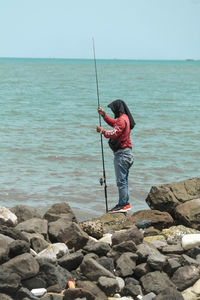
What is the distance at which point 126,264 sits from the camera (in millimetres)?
6316

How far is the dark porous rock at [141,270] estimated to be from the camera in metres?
6.24

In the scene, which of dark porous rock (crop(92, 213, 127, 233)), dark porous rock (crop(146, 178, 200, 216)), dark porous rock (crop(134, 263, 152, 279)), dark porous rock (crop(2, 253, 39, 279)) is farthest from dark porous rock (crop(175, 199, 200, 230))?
dark porous rock (crop(2, 253, 39, 279))

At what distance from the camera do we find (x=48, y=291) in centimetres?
588

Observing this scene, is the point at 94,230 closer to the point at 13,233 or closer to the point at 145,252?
the point at 145,252

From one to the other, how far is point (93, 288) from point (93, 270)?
28 centimetres

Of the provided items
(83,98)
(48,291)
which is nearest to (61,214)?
(48,291)

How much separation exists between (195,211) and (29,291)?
3235mm

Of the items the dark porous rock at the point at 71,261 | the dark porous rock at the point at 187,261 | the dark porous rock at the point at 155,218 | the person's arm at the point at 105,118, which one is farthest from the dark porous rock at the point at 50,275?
the person's arm at the point at 105,118

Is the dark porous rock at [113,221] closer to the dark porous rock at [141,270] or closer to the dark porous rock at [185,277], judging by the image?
the dark porous rock at [141,270]

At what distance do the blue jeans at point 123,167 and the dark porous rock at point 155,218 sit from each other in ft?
2.07

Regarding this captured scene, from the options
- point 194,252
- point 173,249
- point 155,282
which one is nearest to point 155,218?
point 173,249

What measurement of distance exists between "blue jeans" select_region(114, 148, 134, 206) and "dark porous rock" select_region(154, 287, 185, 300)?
11.6ft

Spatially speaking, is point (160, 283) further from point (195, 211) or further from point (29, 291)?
point (195, 211)

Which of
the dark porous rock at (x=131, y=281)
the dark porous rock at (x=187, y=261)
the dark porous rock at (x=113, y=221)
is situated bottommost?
the dark porous rock at (x=113, y=221)
